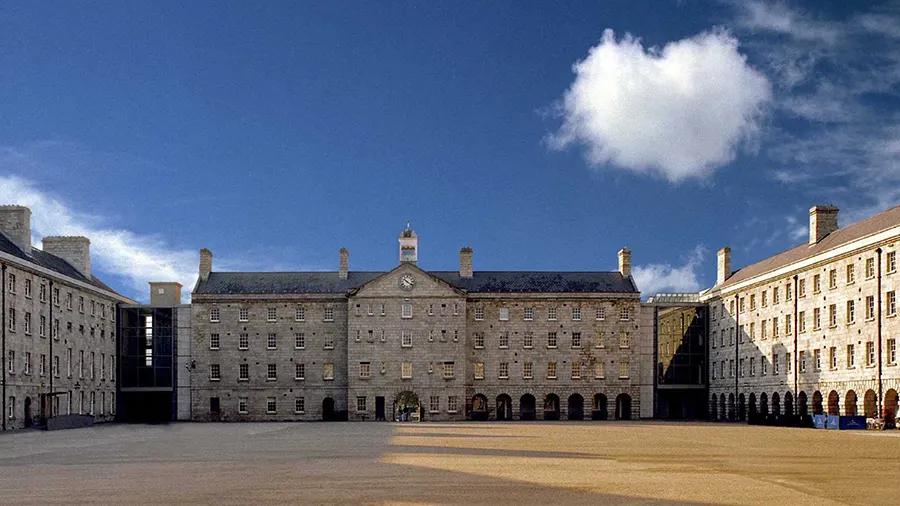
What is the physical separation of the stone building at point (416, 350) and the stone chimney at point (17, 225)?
57.1 feet

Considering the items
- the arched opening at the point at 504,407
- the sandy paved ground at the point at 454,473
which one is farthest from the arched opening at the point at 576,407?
the sandy paved ground at the point at 454,473

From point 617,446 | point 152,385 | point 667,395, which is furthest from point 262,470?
point 667,395

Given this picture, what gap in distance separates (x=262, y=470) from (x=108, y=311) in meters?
57.0

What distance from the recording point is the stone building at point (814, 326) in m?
52.8

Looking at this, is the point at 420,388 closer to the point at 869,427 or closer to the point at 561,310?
the point at 561,310

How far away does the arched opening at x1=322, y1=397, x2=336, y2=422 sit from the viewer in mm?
78250

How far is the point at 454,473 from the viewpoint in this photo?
73.9ft

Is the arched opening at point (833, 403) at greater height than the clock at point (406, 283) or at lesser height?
lesser

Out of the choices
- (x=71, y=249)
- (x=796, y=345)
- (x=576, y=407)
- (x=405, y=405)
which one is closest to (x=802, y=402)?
(x=796, y=345)

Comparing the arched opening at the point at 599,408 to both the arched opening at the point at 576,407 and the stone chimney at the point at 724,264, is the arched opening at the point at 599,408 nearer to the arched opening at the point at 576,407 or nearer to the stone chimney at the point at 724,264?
the arched opening at the point at 576,407

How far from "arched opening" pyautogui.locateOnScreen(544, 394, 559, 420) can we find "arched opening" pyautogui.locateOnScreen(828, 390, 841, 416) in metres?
25.4

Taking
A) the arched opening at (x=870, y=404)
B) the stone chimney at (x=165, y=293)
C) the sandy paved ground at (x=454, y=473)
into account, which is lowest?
the arched opening at (x=870, y=404)

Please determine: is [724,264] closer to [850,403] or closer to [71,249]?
[850,403]

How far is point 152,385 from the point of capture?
255ft
